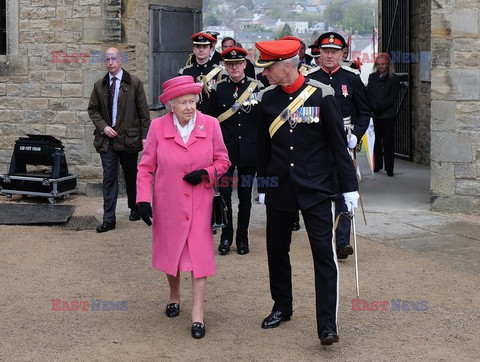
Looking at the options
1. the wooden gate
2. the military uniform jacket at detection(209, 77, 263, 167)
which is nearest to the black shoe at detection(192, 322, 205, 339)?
the military uniform jacket at detection(209, 77, 263, 167)

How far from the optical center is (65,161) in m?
12.1

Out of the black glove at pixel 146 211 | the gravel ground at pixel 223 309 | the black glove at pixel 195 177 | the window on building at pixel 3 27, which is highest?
the window on building at pixel 3 27

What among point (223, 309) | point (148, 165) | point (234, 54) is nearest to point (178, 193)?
point (148, 165)

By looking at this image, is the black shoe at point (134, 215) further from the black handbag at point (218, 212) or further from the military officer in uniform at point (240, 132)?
the black handbag at point (218, 212)

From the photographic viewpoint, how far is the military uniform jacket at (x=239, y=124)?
9.24 metres

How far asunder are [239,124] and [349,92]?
103 cm

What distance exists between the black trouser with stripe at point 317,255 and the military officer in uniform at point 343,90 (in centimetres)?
204

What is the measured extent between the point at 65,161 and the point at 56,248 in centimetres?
265

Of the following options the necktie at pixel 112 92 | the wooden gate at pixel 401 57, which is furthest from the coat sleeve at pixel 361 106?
the wooden gate at pixel 401 57

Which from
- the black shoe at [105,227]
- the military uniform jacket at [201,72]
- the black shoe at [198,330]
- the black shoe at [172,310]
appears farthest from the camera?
the black shoe at [105,227]

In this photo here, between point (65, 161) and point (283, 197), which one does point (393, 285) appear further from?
point (65, 161)

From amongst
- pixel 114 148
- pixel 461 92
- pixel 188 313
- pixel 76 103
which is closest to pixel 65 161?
pixel 76 103

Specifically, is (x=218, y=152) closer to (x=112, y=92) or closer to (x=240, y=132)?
(x=240, y=132)

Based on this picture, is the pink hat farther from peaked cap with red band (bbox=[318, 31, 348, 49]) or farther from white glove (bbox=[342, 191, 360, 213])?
peaked cap with red band (bbox=[318, 31, 348, 49])
